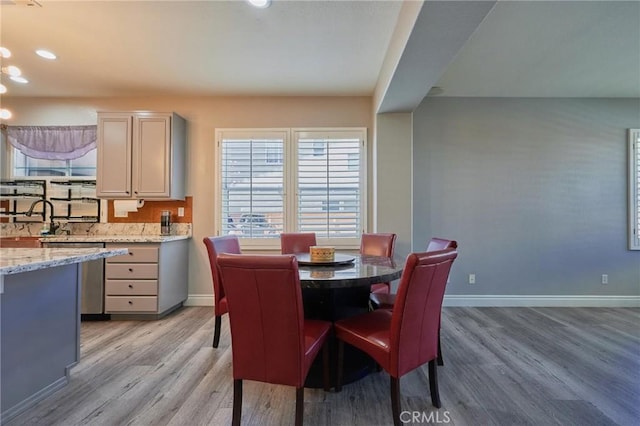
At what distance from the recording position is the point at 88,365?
2393mm

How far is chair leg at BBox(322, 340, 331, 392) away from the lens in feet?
6.30

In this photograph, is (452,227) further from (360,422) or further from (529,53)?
(360,422)

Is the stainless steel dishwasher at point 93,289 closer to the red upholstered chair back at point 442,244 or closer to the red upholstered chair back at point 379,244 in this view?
the red upholstered chair back at point 379,244

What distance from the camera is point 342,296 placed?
211 cm

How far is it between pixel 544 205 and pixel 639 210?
1196 millimetres

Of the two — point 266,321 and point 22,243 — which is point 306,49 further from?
point 22,243

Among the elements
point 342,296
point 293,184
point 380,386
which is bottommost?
point 380,386

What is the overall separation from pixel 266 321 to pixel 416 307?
31.2 inches

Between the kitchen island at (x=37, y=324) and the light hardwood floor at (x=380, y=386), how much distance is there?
0.40ft

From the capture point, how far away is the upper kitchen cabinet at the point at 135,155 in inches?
144

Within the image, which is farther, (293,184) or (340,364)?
(293,184)

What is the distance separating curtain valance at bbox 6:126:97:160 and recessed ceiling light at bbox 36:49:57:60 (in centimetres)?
107

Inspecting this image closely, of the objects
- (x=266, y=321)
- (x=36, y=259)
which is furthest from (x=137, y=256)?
(x=266, y=321)

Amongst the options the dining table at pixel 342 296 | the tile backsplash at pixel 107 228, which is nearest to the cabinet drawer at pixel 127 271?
the tile backsplash at pixel 107 228
